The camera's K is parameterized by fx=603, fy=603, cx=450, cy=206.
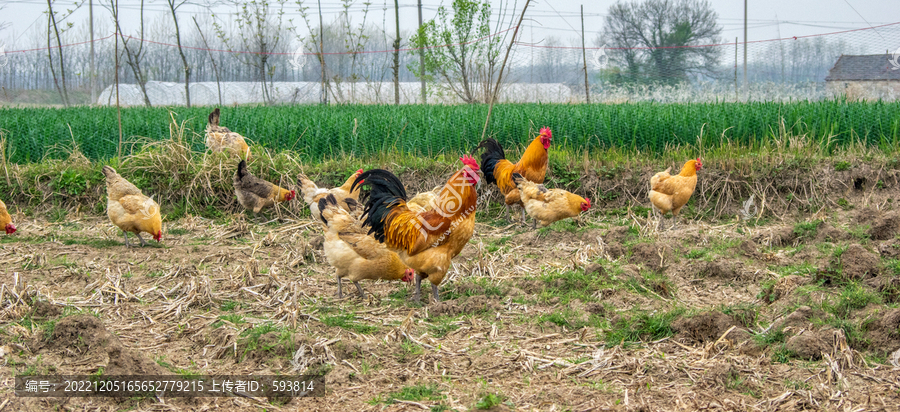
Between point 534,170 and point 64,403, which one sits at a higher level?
point 534,170

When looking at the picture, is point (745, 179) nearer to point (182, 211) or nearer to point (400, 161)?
point (400, 161)

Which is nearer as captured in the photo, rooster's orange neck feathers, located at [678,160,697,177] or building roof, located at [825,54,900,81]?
rooster's orange neck feathers, located at [678,160,697,177]

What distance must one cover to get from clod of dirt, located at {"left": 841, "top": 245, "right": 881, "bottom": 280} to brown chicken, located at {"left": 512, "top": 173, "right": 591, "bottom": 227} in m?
2.67

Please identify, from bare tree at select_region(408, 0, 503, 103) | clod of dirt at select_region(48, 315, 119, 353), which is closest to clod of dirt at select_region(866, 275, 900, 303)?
clod of dirt at select_region(48, 315, 119, 353)

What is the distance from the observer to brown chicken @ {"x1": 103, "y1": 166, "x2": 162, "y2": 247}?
6.39m

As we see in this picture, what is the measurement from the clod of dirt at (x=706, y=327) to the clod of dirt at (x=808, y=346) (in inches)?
11.3

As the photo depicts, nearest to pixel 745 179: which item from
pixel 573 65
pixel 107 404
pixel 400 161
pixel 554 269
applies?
pixel 554 269

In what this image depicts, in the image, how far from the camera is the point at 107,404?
317cm

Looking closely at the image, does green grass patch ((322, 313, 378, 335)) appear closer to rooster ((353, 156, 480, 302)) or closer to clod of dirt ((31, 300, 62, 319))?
rooster ((353, 156, 480, 302))

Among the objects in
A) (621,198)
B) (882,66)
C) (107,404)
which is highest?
(882,66)

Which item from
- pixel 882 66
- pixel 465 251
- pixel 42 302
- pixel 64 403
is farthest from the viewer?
pixel 882 66

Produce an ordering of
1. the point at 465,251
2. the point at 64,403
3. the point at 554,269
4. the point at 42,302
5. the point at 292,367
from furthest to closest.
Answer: the point at 465,251 → the point at 554,269 → the point at 42,302 → the point at 292,367 → the point at 64,403

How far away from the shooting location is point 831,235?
5.98 m

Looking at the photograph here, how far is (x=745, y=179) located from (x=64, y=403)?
24.8 ft
